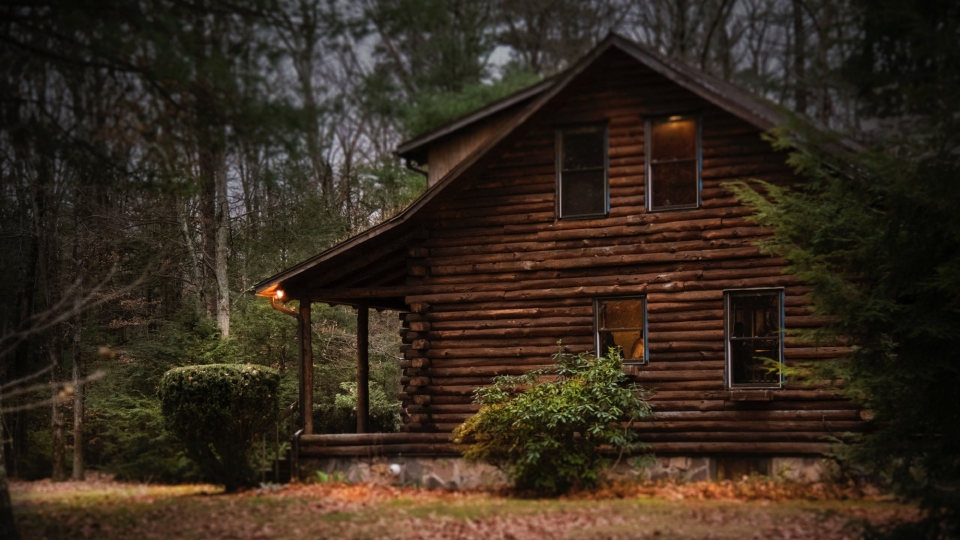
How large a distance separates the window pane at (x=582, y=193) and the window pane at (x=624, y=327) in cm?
162

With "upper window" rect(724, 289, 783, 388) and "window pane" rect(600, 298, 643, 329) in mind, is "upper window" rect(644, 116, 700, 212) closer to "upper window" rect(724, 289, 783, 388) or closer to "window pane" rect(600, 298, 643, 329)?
"window pane" rect(600, 298, 643, 329)

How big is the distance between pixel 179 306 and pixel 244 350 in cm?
256

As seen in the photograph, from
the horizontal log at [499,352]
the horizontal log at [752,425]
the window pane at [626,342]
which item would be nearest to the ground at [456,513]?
the horizontal log at [752,425]

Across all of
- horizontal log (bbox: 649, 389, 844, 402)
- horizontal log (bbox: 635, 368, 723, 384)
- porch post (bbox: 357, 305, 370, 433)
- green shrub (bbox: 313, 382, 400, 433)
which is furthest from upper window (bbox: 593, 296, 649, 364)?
green shrub (bbox: 313, 382, 400, 433)

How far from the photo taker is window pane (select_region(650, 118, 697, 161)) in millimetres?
Result: 16125

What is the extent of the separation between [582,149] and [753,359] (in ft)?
14.6

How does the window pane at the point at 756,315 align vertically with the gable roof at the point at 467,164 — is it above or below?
below

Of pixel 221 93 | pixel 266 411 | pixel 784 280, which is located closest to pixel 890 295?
pixel 784 280

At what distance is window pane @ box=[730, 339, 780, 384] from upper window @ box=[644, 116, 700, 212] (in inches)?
94.3

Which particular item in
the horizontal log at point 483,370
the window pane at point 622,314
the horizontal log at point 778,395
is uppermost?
the window pane at point 622,314

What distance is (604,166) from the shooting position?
1644 cm

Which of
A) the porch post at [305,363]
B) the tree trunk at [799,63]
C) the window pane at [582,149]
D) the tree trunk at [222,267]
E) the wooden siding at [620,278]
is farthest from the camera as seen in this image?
the tree trunk at [799,63]

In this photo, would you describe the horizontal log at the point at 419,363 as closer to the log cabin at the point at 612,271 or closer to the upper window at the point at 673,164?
the log cabin at the point at 612,271

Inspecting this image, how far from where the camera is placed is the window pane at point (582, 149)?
16.6 m
